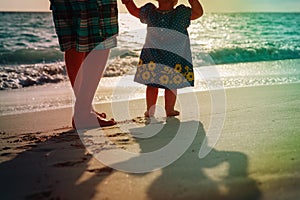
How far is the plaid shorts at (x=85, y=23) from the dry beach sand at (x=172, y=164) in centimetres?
53

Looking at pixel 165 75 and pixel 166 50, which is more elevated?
pixel 166 50

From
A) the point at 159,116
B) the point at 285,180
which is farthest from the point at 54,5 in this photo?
the point at 285,180

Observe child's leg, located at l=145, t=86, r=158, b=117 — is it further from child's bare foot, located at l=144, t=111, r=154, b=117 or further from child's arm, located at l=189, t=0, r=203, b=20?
child's arm, located at l=189, t=0, r=203, b=20

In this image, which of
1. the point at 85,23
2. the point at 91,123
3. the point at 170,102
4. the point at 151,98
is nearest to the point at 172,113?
the point at 170,102

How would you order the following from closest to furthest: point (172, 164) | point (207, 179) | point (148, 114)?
1. point (207, 179)
2. point (172, 164)
3. point (148, 114)

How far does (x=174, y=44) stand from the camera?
3141 mm

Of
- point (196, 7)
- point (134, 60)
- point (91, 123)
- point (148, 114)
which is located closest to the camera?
point (91, 123)

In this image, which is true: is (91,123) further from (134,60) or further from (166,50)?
(134,60)

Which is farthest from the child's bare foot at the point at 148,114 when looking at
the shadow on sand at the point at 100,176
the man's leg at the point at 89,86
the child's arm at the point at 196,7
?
the shadow on sand at the point at 100,176

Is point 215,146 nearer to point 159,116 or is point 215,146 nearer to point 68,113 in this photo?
point 159,116

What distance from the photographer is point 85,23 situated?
105 inches

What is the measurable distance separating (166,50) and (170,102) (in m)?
0.36

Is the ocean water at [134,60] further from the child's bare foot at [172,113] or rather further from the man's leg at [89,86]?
the man's leg at [89,86]

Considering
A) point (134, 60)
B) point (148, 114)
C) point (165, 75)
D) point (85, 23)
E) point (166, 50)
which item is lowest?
point (134, 60)
